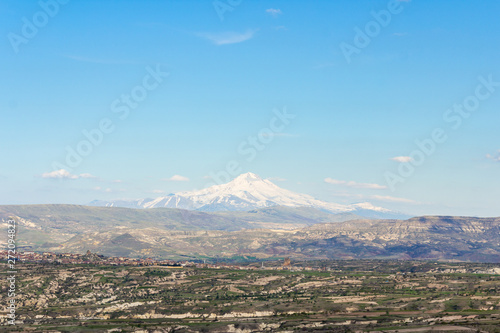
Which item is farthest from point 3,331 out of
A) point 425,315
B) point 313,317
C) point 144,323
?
point 425,315

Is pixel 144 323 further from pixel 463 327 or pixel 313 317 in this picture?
pixel 463 327

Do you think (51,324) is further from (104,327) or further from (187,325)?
(187,325)

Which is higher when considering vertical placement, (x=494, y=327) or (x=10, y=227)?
(x=10, y=227)

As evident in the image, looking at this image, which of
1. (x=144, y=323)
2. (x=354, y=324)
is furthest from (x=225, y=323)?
(x=354, y=324)

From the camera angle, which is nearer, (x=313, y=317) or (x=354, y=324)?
(x=354, y=324)

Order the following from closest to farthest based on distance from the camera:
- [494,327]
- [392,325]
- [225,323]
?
1. [494,327]
2. [392,325]
3. [225,323]

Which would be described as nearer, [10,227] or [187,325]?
[10,227]

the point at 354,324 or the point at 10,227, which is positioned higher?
the point at 10,227

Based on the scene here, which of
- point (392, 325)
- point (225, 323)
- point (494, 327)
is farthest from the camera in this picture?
point (225, 323)
